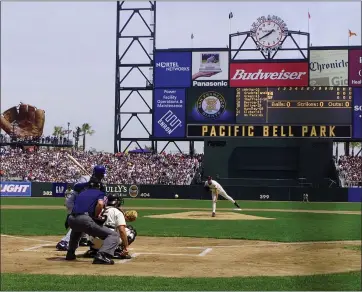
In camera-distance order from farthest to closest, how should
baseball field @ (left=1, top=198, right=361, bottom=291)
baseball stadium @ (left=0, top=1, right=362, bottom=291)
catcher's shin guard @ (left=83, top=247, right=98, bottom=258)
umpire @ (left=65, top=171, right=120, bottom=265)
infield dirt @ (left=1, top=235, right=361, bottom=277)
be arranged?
baseball stadium @ (left=0, top=1, right=362, bottom=291) → catcher's shin guard @ (left=83, top=247, right=98, bottom=258) → umpire @ (left=65, top=171, right=120, bottom=265) → infield dirt @ (left=1, top=235, right=361, bottom=277) → baseball field @ (left=1, top=198, right=361, bottom=291)

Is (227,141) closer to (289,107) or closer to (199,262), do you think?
(289,107)

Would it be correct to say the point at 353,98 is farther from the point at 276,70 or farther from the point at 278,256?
the point at 278,256

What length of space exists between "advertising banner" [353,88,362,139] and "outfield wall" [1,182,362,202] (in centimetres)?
367

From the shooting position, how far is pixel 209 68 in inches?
1551

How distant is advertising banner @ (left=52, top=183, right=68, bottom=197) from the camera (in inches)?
1497

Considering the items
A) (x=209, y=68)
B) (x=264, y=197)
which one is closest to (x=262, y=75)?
(x=209, y=68)

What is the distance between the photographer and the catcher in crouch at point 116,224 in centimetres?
840

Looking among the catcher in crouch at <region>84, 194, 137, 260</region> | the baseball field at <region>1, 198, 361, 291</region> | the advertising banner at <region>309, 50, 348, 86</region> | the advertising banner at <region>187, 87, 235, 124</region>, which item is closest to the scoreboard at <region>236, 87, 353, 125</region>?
the advertising banner at <region>187, 87, 235, 124</region>

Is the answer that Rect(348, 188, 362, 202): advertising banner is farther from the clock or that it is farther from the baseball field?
the baseball field

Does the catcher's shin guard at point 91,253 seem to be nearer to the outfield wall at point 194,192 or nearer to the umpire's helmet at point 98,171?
the umpire's helmet at point 98,171

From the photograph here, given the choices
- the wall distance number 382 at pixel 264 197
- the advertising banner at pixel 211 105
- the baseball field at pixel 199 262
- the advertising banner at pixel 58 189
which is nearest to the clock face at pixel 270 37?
the advertising banner at pixel 211 105

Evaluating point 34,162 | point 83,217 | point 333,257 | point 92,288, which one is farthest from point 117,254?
point 34,162

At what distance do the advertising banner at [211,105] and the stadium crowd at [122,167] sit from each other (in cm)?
330

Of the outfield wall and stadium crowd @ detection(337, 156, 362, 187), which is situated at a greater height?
stadium crowd @ detection(337, 156, 362, 187)
